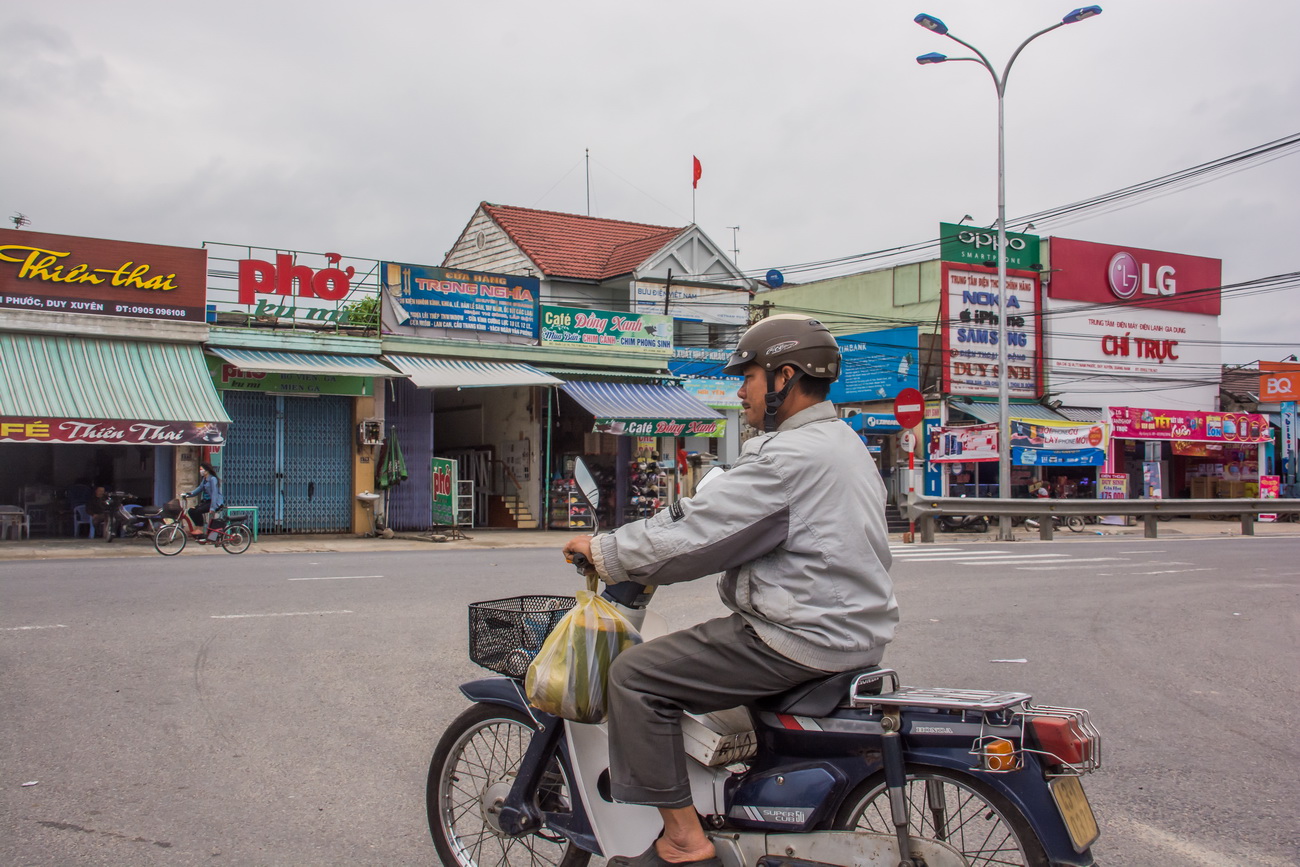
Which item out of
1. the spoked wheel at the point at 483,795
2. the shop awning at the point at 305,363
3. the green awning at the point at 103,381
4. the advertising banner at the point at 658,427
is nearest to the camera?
the spoked wheel at the point at 483,795

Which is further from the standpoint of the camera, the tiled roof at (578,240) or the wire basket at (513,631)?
the tiled roof at (578,240)

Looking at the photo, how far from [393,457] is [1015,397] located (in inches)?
825

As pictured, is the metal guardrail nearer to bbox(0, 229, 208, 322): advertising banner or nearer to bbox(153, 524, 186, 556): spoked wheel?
bbox(153, 524, 186, 556): spoked wheel

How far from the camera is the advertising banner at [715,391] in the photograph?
2770 cm

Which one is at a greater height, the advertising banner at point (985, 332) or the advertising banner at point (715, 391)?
the advertising banner at point (985, 332)

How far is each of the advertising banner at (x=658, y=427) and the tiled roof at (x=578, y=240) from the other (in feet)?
21.8

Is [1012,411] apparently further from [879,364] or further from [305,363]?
[305,363]

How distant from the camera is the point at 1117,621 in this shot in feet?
32.0

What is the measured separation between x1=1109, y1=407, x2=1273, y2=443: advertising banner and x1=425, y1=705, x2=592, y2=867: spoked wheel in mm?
31031

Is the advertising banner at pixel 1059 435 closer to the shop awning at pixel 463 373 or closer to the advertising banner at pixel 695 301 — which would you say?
the advertising banner at pixel 695 301

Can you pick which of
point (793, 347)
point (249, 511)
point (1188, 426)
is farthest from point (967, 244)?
point (793, 347)

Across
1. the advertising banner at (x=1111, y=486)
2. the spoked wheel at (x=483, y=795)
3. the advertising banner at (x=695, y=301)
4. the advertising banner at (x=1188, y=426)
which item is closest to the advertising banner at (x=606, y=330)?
the advertising banner at (x=695, y=301)

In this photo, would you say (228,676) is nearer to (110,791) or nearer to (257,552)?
(110,791)

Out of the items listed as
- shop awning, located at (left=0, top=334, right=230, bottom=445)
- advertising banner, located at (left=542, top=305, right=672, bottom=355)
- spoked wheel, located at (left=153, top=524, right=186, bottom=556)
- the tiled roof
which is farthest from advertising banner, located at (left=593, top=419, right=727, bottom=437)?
spoked wheel, located at (left=153, top=524, right=186, bottom=556)
